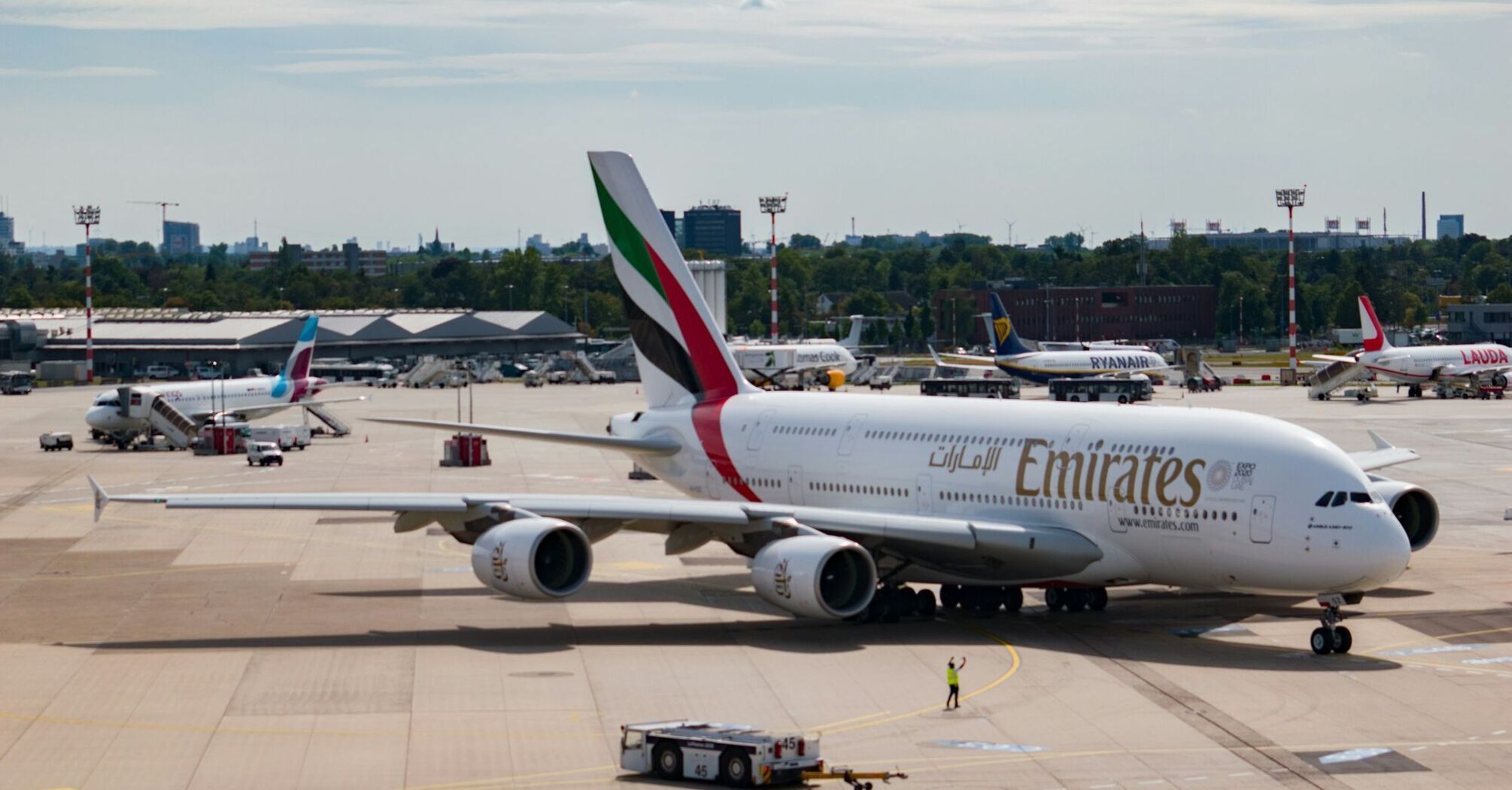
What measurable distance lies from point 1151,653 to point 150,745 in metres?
19.9

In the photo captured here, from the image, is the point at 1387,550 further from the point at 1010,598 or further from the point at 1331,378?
the point at 1331,378

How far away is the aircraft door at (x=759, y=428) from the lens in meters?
49.0

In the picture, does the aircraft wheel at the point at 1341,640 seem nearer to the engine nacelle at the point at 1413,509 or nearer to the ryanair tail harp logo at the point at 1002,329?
the engine nacelle at the point at 1413,509

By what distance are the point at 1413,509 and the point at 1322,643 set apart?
816 centimetres

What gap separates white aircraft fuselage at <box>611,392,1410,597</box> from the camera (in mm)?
36000

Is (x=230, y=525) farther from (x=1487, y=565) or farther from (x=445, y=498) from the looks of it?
(x=1487, y=565)

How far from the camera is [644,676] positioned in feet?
117

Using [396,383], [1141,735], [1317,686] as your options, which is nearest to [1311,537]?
[1317,686]

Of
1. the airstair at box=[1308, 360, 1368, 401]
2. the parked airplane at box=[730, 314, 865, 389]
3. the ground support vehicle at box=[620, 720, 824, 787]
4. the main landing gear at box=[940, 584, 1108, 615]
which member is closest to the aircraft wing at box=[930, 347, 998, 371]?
the parked airplane at box=[730, 314, 865, 389]

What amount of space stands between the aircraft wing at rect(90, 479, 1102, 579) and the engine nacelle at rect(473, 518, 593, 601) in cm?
78

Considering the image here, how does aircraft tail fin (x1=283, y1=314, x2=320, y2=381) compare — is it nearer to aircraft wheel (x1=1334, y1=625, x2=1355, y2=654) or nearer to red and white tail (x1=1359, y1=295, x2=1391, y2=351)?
red and white tail (x1=1359, y1=295, x2=1391, y2=351)

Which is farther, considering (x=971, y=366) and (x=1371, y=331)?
(x=971, y=366)

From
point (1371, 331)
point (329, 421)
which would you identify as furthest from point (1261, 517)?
point (1371, 331)

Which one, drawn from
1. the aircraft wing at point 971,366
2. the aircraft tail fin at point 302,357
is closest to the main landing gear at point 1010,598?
the aircraft tail fin at point 302,357
